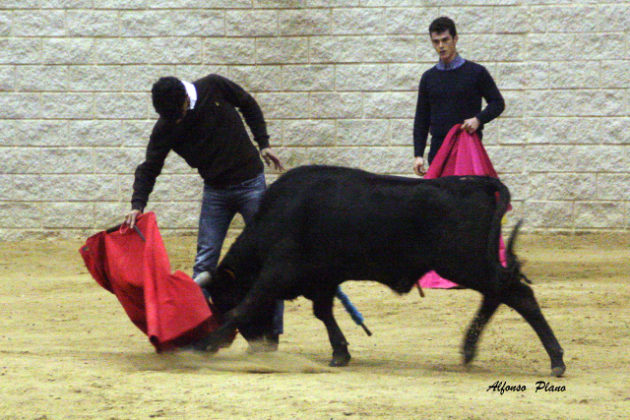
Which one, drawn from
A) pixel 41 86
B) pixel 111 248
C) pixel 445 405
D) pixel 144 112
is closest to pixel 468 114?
pixel 111 248

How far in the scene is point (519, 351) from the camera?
20.5ft

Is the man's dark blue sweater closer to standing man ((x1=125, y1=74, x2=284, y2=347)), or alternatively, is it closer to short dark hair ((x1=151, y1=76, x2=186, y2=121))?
standing man ((x1=125, y1=74, x2=284, y2=347))

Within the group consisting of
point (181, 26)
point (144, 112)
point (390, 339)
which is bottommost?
point (390, 339)

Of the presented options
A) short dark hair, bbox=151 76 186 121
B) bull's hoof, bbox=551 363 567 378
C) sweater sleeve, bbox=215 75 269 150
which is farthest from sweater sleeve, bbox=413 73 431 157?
bull's hoof, bbox=551 363 567 378

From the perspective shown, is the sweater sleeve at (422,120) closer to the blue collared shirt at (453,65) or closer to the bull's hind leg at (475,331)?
the blue collared shirt at (453,65)

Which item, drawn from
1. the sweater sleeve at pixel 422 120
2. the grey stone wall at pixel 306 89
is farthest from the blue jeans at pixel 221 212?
the grey stone wall at pixel 306 89

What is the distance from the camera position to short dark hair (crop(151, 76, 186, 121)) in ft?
18.9

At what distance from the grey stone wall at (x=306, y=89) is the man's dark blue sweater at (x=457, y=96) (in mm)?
2852

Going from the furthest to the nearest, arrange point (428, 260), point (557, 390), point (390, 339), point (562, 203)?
point (562, 203) < point (390, 339) < point (428, 260) < point (557, 390)

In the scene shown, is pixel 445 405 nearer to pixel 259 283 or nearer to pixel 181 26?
pixel 259 283

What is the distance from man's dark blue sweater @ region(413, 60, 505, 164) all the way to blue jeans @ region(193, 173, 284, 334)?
194 cm

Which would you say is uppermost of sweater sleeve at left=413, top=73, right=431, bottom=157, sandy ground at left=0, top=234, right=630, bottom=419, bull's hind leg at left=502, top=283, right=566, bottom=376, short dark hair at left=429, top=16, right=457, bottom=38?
short dark hair at left=429, top=16, right=457, bottom=38

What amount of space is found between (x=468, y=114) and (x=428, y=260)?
241cm

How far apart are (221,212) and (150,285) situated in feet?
2.34
